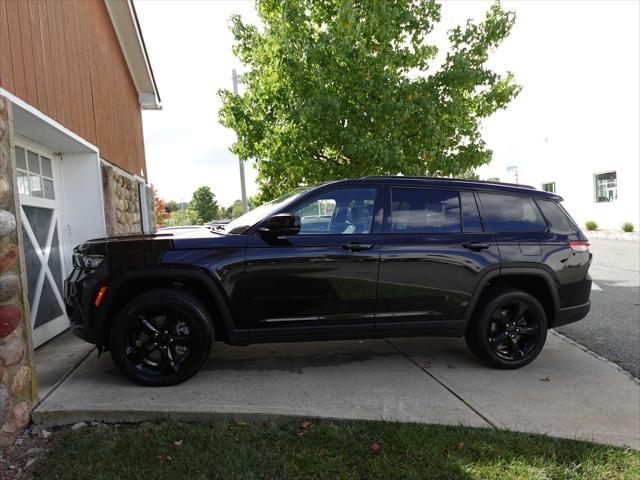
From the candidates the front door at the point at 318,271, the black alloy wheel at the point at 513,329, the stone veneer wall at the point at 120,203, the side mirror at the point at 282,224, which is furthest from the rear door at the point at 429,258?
the stone veneer wall at the point at 120,203

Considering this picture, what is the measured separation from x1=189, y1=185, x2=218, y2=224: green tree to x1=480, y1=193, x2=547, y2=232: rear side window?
57.5m

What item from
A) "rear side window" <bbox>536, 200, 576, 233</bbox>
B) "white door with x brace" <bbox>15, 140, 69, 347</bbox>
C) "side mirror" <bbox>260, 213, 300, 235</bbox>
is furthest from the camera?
"white door with x brace" <bbox>15, 140, 69, 347</bbox>

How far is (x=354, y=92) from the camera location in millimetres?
8695

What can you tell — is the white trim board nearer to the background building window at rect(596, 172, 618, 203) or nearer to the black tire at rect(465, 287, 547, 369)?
the black tire at rect(465, 287, 547, 369)

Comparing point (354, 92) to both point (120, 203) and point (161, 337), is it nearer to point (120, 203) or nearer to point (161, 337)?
point (120, 203)

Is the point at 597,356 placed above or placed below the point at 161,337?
below

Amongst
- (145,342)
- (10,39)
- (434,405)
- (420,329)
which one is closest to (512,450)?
(434,405)

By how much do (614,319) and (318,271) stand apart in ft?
17.0

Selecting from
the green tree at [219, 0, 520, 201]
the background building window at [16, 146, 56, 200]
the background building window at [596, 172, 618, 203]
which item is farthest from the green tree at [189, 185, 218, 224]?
the background building window at [16, 146, 56, 200]

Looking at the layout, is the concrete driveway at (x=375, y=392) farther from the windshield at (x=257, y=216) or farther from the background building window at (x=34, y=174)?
the background building window at (x=34, y=174)

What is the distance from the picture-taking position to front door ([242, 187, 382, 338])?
4141 millimetres

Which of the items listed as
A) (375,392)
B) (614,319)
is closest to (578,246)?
(375,392)

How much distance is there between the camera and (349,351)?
5.20 metres

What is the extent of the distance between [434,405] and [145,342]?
2.46m
